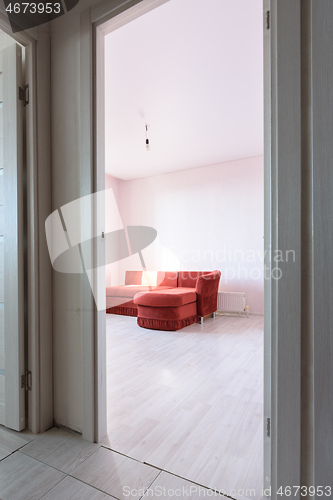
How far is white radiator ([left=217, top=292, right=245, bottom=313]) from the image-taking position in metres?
5.24

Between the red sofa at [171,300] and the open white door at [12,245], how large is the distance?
8.55ft

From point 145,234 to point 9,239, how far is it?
4879 millimetres

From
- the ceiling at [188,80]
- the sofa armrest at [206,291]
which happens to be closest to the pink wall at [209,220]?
the ceiling at [188,80]

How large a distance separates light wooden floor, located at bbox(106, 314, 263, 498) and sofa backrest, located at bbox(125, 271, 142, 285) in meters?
2.51

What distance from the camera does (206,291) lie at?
4723 mm

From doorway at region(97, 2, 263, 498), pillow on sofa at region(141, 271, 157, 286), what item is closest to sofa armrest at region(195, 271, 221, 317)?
doorway at region(97, 2, 263, 498)

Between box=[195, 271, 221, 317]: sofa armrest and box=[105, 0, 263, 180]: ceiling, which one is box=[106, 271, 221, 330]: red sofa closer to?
box=[195, 271, 221, 317]: sofa armrest

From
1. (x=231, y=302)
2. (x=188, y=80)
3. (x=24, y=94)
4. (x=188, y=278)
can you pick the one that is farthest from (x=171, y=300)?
(x=24, y=94)

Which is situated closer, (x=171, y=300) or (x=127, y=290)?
(x=171, y=300)

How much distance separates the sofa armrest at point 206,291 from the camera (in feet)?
15.3

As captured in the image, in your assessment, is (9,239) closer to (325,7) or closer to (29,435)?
(29,435)

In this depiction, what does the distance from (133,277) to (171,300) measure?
2.26 meters

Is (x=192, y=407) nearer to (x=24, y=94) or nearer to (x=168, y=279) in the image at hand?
(x=24, y=94)

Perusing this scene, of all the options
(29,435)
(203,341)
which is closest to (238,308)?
(203,341)
